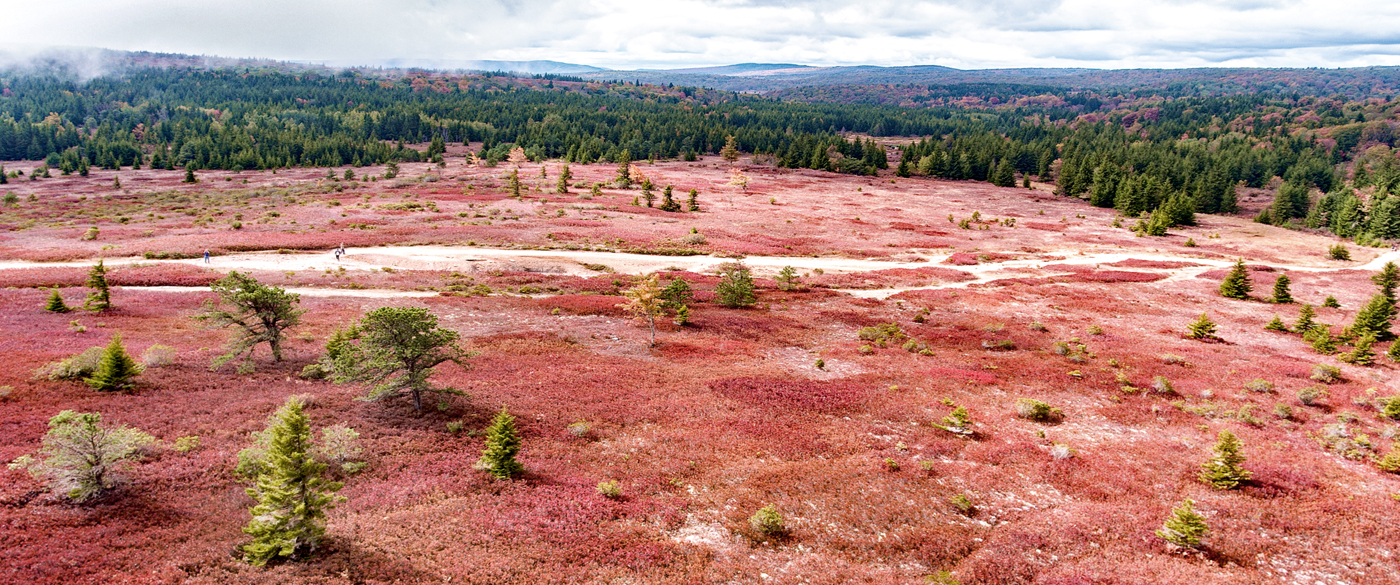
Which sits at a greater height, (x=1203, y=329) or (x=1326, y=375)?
(x=1326, y=375)

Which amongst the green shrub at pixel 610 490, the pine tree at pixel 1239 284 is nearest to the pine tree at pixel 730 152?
the pine tree at pixel 1239 284

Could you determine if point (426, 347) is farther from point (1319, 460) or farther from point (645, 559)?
point (1319, 460)

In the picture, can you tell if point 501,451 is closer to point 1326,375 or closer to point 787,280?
A: point 1326,375

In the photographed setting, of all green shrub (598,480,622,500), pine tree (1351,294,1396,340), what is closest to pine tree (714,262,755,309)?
green shrub (598,480,622,500)

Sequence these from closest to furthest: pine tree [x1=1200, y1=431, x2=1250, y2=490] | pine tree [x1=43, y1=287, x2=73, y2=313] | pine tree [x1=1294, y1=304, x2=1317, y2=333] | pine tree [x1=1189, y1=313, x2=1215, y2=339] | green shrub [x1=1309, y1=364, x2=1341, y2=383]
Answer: pine tree [x1=1200, y1=431, x2=1250, y2=490] < green shrub [x1=1309, y1=364, x2=1341, y2=383] < pine tree [x1=43, y1=287, x2=73, y2=313] < pine tree [x1=1189, y1=313, x2=1215, y2=339] < pine tree [x1=1294, y1=304, x2=1317, y2=333]

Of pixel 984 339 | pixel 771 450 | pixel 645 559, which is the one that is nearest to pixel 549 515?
pixel 645 559

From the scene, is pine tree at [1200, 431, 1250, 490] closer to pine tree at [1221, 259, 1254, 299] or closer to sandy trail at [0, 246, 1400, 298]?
sandy trail at [0, 246, 1400, 298]

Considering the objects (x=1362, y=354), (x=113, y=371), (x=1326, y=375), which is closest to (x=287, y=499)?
(x=113, y=371)
